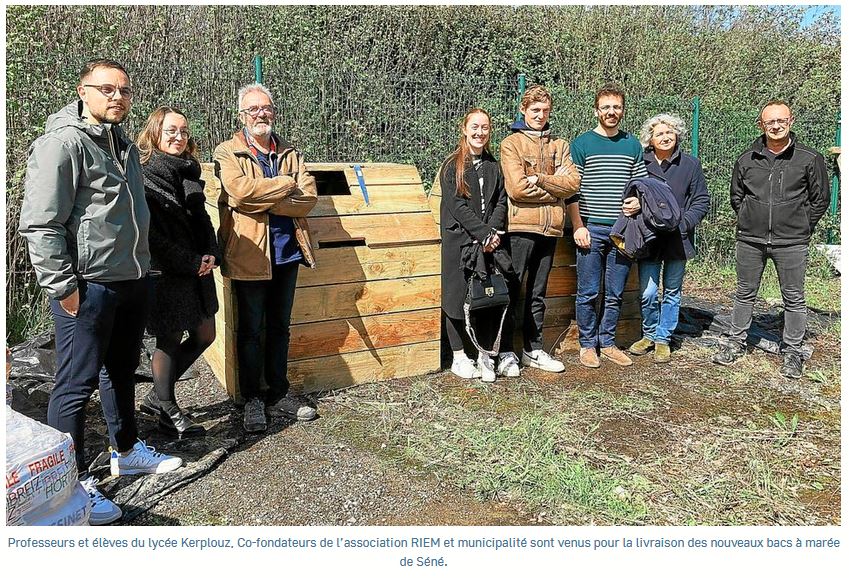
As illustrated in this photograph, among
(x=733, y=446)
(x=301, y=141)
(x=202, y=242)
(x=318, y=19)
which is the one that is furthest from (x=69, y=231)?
(x=318, y=19)

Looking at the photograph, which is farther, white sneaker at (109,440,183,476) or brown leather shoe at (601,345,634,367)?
brown leather shoe at (601,345,634,367)

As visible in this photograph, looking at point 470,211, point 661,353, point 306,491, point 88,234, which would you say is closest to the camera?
point 88,234

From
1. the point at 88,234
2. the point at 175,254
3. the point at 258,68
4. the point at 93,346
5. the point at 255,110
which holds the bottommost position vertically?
the point at 93,346

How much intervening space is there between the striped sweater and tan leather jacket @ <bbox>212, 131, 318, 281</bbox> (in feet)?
6.89

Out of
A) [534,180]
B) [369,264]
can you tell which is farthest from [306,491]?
[534,180]

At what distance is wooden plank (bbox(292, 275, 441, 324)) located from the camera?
4.68 m

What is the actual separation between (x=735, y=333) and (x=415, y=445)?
2929mm

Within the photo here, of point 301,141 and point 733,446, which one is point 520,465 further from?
point 301,141

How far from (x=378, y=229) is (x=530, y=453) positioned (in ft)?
6.14

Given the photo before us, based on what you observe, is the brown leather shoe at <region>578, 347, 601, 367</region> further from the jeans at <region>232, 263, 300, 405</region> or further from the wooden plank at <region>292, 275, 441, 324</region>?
the jeans at <region>232, 263, 300, 405</region>

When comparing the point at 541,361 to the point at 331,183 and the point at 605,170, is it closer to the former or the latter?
the point at 605,170

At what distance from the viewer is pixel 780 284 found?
5281mm

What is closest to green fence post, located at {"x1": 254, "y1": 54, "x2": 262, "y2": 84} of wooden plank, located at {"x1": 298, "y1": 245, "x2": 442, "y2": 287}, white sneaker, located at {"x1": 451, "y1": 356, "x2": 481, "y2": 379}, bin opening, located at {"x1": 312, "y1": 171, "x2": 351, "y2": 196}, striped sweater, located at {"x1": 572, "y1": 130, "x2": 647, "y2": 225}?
bin opening, located at {"x1": 312, "y1": 171, "x2": 351, "y2": 196}

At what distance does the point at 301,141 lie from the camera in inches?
280
